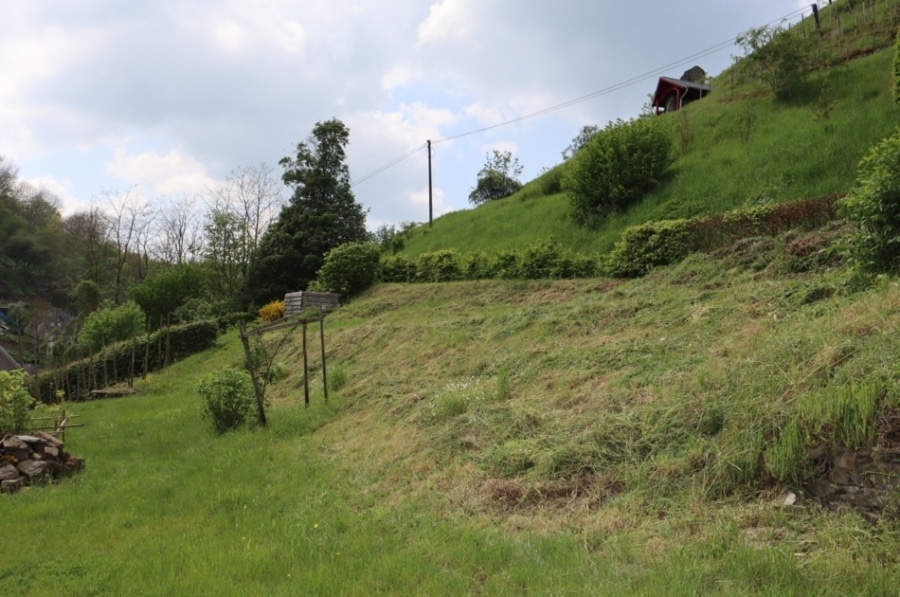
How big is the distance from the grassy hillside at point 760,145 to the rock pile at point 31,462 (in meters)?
13.8

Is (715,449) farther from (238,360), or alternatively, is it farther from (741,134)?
(741,134)

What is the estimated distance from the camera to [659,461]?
4223 millimetres

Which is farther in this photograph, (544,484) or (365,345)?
(365,345)

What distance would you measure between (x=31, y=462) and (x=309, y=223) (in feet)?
78.2

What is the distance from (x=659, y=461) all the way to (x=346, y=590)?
7.75 feet

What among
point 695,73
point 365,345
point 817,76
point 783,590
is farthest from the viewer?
point 695,73

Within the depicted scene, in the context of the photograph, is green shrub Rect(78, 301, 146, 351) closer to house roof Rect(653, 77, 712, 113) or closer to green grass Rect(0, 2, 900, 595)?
green grass Rect(0, 2, 900, 595)

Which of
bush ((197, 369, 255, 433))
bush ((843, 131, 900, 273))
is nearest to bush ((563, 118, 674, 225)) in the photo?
bush ((843, 131, 900, 273))

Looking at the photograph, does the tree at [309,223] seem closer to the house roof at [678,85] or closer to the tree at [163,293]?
the tree at [163,293]

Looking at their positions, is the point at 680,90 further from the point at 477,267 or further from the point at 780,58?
the point at 477,267

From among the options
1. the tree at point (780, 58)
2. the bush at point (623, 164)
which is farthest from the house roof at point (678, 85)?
the bush at point (623, 164)

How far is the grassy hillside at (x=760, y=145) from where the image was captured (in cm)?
1477

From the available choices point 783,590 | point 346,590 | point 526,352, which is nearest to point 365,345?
point 526,352

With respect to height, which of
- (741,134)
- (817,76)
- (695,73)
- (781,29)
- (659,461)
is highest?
(695,73)
